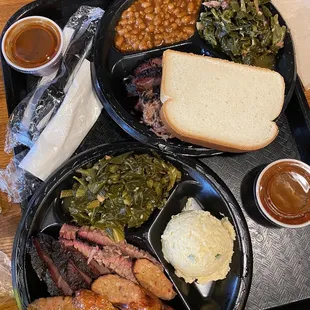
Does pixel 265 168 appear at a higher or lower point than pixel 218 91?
lower

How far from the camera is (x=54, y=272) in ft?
8.45

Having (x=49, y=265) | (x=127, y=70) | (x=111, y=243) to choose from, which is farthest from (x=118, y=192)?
(x=127, y=70)

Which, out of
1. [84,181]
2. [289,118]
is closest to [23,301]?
[84,181]

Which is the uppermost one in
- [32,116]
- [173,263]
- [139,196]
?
[32,116]

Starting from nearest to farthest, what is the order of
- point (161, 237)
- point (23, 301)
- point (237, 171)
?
point (23, 301) → point (161, 237) → point (237, 171)

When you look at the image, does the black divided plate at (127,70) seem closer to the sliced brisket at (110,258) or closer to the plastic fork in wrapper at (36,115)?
the plastic fork in wrapper at (36,115)

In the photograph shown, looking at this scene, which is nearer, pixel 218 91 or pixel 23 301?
pixel 23 301

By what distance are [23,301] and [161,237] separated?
77 centimetres

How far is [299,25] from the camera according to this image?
10.3 ft

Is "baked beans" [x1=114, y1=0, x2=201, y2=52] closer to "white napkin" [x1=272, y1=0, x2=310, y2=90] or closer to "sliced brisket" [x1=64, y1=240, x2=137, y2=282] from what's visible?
"white napkin" [x1=272, y1=0, x2=310, y2=90]

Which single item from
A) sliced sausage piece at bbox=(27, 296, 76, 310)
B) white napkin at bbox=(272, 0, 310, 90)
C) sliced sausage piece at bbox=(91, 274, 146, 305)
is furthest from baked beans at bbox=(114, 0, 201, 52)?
sliced sausage piece at bbox=(27, 296, 76, 310)

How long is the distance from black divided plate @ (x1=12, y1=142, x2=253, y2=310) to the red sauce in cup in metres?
0.18

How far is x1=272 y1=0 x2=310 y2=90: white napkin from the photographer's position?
10.1 ft

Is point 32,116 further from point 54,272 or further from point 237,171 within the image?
point 237,171
